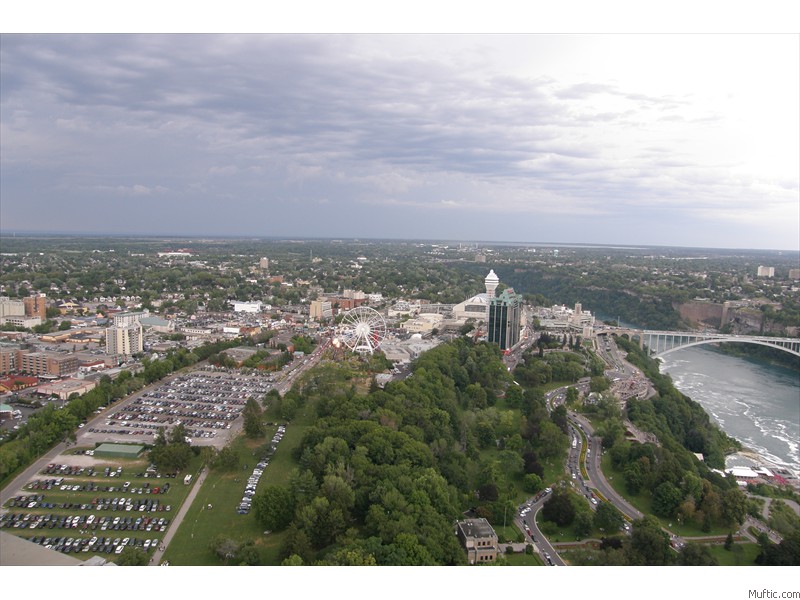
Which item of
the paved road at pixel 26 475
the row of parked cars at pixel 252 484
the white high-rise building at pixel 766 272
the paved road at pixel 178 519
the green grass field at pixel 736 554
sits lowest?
the green grass field at pixel 736 554

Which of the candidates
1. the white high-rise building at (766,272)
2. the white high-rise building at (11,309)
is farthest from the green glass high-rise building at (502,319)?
the white high-rise building at (766,272)

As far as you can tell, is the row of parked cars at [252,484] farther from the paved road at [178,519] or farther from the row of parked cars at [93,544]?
the row of parked cars at [93,544]

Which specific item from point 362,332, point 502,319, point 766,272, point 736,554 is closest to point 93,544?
point 736,554

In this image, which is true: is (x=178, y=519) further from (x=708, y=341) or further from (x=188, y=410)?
(x=708, y=341)

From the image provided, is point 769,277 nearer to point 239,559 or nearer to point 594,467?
point 594,467

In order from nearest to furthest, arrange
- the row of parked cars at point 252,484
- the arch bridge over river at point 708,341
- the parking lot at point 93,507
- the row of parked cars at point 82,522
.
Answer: the parking lot at point 93,507
the row of parked cars at point 82,522
the row of parked cars at point 252,484
the arch bridge over river at point 708,341

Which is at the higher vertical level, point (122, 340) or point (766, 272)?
point (766, 272)
